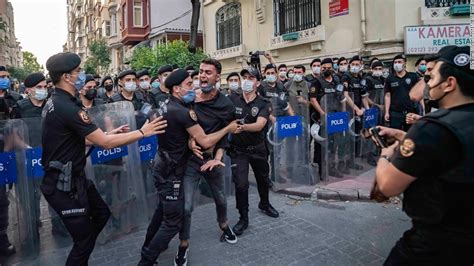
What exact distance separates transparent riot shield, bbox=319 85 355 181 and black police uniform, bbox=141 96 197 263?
3.27 meters

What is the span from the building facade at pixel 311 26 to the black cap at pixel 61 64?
8.90 metres

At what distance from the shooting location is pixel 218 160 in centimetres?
372

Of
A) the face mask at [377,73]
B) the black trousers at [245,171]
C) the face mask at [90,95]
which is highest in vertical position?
the face mask at [377,73]

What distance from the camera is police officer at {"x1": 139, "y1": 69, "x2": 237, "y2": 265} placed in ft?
10.6

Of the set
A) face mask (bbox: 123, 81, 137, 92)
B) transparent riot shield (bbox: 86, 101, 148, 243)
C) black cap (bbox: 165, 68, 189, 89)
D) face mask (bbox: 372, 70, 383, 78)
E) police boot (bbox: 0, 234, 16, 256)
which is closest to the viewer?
black cap (bbox: 165, 68, 189, 89)

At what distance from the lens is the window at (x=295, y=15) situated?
12.2m

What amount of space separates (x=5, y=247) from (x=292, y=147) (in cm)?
408

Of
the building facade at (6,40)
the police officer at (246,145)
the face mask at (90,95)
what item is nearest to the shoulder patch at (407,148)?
the police officer at (246,145)

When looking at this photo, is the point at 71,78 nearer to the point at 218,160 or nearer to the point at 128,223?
the point at 218,160

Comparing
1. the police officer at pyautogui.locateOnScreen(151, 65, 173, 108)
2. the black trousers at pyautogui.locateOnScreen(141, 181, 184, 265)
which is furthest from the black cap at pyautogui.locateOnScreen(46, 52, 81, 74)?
the police officer at pyautogui.locateOnScreen(151, 65, 173, 108)

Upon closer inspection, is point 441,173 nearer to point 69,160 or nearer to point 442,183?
point 442,183

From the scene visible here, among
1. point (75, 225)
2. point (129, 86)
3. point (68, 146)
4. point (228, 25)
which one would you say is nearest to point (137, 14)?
point (228, 25)

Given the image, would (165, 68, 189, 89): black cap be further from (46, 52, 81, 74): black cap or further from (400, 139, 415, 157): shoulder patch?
(400, 139, 415, 157): shoulder patch

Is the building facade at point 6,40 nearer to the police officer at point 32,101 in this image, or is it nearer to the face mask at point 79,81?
the police officer at point 32,101
